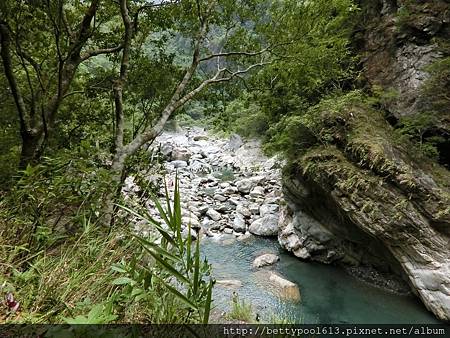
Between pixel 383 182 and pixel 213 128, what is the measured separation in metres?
3.96

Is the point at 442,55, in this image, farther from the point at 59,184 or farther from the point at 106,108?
the point at 59,184

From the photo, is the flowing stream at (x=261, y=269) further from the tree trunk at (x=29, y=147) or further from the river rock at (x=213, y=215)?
the tree trunk at (x=29, y=147)

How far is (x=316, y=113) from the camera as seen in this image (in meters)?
8.14

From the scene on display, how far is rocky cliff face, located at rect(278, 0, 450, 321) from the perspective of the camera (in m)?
6.39

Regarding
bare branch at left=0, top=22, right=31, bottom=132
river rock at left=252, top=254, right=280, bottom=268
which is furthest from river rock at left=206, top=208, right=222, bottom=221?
bare branch at left=0, top=22, right=31, bottom=132

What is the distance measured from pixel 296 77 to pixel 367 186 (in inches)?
120

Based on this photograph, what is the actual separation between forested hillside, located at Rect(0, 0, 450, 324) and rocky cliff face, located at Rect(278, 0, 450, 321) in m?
0.04

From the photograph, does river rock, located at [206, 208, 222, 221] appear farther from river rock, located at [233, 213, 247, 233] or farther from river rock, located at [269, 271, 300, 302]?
river rock, located at [269, 271, 300, 302]

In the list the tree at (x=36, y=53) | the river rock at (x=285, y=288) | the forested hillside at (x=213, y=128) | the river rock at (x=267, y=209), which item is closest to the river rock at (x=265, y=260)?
the forested hillside at (x=213, y=128)

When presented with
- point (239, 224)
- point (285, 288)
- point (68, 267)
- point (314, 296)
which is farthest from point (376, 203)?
point (68, 267)

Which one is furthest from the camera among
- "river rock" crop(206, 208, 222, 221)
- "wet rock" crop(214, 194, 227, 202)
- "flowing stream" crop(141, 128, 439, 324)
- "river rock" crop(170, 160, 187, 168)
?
"river rock" crop(170, 160, 187, 168)

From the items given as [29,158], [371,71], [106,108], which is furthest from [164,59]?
[371,71]

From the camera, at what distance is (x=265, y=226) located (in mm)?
10758

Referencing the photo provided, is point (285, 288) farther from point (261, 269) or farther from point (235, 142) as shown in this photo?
point (235, 142)
